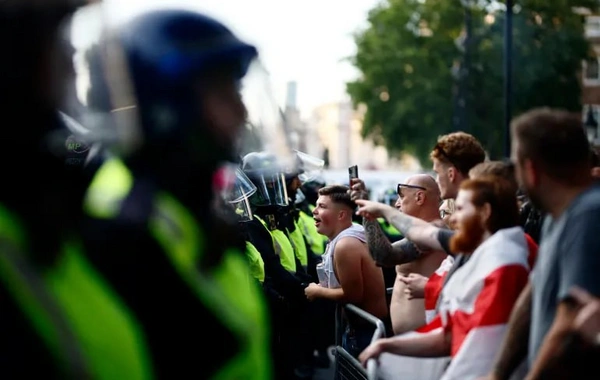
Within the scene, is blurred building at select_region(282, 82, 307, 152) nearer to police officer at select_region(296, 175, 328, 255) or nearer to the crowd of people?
the crowd of people

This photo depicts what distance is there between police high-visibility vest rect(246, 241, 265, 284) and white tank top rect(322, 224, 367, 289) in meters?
0.46

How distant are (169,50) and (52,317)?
20.9 inches

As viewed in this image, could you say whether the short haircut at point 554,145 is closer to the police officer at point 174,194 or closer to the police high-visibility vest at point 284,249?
the police officer at point 174,194

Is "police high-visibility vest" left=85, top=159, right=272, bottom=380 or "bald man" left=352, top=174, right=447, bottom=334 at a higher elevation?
"police high-visibility vest" left=85, top=159, right=272, bottom=380

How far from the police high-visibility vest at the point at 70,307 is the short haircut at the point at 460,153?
3231 millimetres

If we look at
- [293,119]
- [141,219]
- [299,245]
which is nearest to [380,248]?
[293,119]

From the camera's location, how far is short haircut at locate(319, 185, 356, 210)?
7.21m

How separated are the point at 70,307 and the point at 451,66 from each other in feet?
140

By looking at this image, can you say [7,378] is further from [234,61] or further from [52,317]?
[234,61]

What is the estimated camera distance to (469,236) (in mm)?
3715

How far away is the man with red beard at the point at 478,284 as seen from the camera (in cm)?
353

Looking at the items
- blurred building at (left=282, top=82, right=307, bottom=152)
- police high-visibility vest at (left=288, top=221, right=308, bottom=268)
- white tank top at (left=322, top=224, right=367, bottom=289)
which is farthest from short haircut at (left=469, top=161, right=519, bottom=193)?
police high-visibility vest at (left=288, top=221, right=308, bottom=268)

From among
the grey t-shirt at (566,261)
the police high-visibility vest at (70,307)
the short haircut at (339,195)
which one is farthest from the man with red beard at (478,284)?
the short haircut at (339,195)

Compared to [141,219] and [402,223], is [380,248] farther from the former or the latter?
[141,219]
